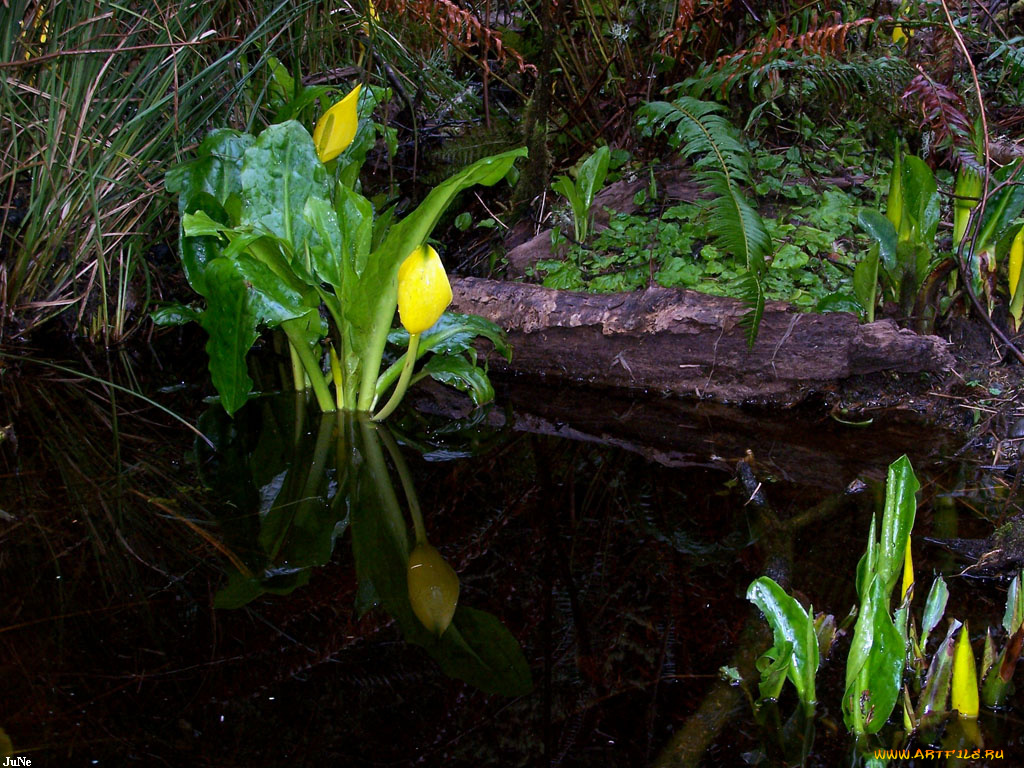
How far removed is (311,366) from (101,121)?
1109mm

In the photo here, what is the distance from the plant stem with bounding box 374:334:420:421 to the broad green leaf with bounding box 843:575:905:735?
49.8 inches

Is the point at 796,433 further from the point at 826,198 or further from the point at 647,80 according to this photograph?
the point at 647,80

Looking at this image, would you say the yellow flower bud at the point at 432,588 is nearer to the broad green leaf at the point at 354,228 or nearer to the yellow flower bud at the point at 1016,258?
the broad green leaf at the point at 354,228

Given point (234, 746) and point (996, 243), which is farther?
point (996, 243)

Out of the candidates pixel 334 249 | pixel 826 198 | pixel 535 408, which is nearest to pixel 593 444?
pixel 535 408

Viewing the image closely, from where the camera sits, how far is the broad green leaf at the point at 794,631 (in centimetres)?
114

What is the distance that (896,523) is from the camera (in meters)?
1.21

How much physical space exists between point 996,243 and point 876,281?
366 millimetres

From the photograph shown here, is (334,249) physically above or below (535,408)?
above

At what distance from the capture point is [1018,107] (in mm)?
3420

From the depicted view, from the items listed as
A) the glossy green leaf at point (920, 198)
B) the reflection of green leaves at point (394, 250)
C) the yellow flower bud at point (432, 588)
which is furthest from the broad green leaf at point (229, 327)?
the glossy green leaf at point (920, 198)

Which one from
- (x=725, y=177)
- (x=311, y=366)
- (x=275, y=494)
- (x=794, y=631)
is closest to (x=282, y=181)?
(x=311, y=366)

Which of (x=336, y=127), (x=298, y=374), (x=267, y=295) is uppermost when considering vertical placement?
(x=336, y=127)

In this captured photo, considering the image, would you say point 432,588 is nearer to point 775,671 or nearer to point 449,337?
point 775,671
